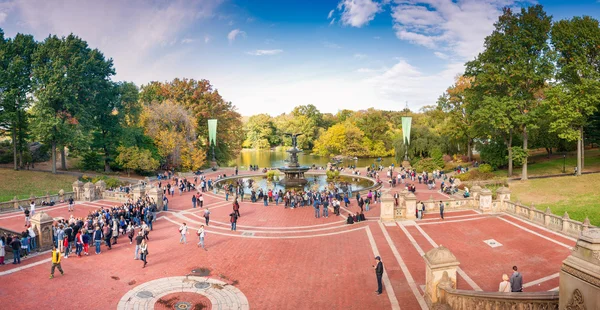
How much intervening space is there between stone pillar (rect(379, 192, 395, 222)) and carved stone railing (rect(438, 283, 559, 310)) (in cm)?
1117

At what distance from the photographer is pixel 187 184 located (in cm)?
3453

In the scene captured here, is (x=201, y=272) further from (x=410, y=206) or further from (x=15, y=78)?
(x=15, y=78)

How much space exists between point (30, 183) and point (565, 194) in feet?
160

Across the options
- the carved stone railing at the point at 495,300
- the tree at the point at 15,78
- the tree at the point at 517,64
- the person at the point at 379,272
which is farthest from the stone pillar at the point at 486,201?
the tree at the point at 15,78

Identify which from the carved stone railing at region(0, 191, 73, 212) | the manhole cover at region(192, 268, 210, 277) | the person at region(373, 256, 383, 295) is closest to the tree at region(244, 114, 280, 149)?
the carved stone railing at region(0, 191, 73, 212)

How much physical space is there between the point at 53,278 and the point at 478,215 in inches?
896

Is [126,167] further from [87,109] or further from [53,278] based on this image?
[53,278]

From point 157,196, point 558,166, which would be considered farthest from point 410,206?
point 558,166

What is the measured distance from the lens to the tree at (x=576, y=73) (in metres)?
29.2

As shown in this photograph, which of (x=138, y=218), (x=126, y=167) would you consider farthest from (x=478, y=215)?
(x=126, y=167)

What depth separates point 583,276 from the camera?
5.98 m

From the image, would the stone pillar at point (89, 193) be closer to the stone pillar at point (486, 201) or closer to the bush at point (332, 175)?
the bush at point (332, 175)

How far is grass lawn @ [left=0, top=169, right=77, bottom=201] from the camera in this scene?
1282 inches

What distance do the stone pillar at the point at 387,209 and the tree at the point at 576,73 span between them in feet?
64.6
